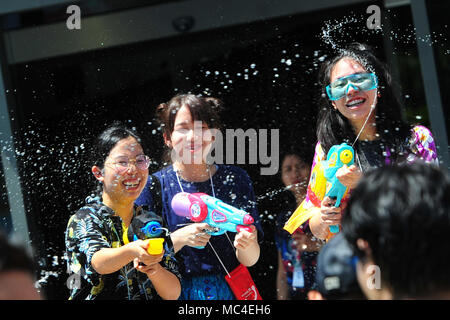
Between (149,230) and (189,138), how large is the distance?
1.54 ft

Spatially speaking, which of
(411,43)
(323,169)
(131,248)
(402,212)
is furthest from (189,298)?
(411,43)

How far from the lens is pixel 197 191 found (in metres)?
2.60

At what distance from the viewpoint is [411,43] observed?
312 centimetres

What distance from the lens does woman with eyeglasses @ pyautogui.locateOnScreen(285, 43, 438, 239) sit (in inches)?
95.1

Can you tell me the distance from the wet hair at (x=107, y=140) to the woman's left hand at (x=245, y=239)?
1.91 feet

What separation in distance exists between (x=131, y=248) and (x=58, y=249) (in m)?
0.94

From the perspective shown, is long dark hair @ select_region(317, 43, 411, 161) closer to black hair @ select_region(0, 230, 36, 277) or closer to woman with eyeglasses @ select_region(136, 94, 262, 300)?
woman with eyeglasses @ select_region(136, 94, 262, 300)

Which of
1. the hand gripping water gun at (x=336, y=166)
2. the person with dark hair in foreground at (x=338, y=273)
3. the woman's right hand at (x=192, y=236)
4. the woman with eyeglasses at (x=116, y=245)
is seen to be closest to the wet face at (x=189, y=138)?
the woman with eyeglasses at (x=116, y=245)

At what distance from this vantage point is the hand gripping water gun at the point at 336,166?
235 centimetres

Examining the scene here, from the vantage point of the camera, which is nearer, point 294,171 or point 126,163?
point 126,163

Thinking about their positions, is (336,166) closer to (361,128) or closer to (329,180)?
(329,180)

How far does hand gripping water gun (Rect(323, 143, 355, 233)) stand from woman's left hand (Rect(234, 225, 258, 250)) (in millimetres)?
305

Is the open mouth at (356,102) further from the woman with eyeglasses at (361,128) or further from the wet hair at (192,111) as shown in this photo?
the wet hair at (192,111)

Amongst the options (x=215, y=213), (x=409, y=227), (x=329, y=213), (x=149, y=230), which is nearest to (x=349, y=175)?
(x=329, y=213)
